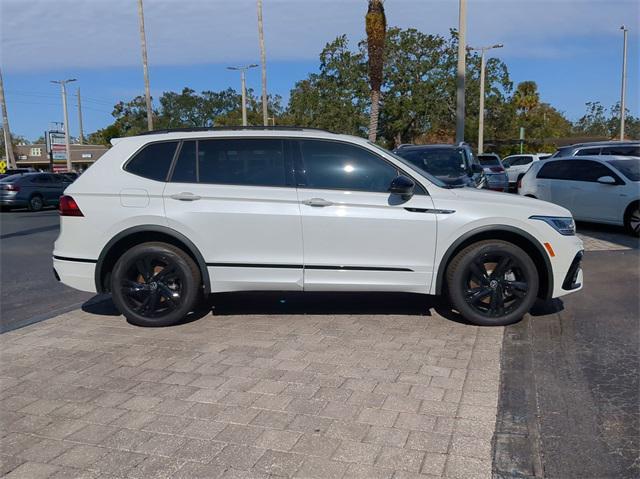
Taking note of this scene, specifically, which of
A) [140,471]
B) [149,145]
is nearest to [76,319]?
[149,145]

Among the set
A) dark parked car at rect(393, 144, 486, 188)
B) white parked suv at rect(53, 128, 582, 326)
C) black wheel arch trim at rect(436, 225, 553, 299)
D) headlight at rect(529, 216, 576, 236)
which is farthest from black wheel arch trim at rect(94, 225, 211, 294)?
dark parked car at rect(393, 144, 486, 188)

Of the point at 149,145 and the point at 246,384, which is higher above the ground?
the point at 149,145

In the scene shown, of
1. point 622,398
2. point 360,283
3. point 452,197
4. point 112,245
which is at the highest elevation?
point 452,197

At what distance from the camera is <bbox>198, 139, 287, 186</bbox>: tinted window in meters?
5.45

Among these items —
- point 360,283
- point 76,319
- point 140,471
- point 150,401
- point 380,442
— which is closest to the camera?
point 140,471

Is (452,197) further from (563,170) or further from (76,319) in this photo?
(563,170)

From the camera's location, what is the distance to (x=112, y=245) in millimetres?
5438

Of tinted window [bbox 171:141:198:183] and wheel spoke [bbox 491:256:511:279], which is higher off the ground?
tinted window [bbox 171:141:198:183]

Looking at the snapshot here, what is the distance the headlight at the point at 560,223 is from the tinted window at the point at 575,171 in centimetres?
681

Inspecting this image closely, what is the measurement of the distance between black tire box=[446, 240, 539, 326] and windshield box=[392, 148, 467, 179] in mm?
5596

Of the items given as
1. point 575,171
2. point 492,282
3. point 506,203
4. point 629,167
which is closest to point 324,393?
point 492,282

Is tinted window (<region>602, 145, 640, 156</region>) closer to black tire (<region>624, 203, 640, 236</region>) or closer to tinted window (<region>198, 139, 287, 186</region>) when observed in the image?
black tire (<region>624, 203, 640, 236</region>)

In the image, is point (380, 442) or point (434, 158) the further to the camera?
point (434, 158)

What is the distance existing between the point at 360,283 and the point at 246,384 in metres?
1.63
